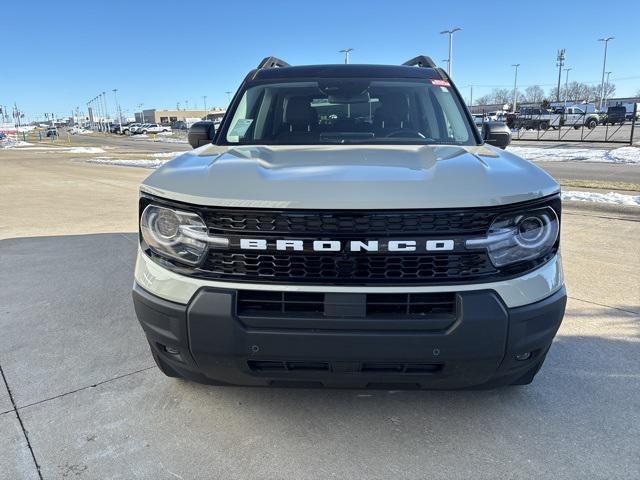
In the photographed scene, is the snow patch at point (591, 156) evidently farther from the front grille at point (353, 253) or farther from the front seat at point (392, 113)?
the front grille at point (353, 253)

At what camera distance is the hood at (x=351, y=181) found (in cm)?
207

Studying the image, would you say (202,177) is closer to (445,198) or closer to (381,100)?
(445,198)

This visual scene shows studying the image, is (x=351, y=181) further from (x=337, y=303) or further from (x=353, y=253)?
(x=337, y=303)

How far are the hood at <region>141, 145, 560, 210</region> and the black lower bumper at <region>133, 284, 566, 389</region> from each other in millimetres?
420

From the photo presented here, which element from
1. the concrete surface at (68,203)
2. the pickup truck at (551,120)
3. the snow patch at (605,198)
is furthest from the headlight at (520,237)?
the pickup truck at (551,120)

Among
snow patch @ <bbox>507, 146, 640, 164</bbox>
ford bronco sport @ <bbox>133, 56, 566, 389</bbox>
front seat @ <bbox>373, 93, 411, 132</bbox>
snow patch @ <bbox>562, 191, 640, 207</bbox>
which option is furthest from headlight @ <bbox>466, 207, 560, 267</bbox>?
snow patch @ <bbox>507, 146, 640, 164</bbox>

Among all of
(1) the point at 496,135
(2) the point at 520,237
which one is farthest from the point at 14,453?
(1) the point at 496,135

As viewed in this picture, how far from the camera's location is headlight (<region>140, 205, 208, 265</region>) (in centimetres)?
223

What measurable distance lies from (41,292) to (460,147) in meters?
3.88

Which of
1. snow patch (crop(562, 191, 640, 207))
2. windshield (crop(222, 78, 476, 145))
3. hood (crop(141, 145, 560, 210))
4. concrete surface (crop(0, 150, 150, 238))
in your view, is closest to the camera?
hood (crop(141, 145, 560, 210))

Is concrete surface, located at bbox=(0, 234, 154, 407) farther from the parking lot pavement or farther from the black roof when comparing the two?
the black roof

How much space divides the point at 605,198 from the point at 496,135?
5990 millimetres

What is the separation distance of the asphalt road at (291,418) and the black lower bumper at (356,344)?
38 centimetres

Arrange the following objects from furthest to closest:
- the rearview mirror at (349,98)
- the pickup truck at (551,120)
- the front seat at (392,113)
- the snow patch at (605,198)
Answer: the pickup truck at (551,120) < the snow patch at (605,198) < the rearview mirror at (349,98) < the front seat at (392,113)
